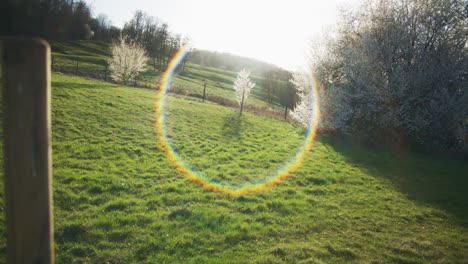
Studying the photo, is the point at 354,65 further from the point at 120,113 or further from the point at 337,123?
the point at 120,113

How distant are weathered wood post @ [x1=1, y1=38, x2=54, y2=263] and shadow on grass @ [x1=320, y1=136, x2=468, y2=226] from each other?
33.7 feet

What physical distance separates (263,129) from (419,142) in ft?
36.3

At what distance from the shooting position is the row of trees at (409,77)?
1725 cm

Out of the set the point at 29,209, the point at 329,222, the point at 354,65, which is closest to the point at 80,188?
the point at 29,209

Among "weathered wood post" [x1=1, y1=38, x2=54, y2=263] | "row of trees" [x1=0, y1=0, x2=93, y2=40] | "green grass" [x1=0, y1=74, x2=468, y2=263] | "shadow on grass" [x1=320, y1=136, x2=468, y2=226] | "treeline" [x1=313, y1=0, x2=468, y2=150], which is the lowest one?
"green grass" [x1=0, y1=74, x2=468, y2=263]

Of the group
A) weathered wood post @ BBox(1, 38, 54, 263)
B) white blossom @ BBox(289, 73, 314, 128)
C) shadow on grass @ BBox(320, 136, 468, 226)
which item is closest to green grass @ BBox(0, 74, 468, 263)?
shadow on grass @ BBox(320, 136, 468, 226)

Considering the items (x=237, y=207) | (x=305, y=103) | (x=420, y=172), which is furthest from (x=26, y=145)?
(x=305, y=103)

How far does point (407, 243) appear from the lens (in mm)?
6078

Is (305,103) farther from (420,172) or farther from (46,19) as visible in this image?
(46,19)

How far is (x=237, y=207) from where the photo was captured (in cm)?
723

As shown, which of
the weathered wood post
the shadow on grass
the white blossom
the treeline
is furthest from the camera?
the white blossom

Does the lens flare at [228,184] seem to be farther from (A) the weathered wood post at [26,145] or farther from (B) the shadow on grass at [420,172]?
(A) the weathered wood post at [26,145]

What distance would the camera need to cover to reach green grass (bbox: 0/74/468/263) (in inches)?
212

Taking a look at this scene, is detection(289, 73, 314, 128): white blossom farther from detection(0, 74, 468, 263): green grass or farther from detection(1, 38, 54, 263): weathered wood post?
detection(1, 38, 54, 263): weathered wood post
